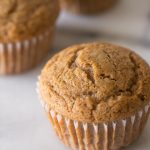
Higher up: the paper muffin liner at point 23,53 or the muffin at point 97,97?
the paper muffin liner at point 23,53

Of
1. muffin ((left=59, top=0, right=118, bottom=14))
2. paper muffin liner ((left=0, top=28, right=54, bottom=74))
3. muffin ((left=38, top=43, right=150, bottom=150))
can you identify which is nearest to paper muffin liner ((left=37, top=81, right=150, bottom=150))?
muffin ((left=38, top=43, right=150, bottom=150))

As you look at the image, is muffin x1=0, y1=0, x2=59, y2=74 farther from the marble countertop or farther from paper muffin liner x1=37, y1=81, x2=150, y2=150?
paper muffin liner x1=37, y1=81, x2=150, y2=150

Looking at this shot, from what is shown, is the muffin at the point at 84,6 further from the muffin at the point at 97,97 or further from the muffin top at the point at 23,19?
the muffin at the point at 97,97

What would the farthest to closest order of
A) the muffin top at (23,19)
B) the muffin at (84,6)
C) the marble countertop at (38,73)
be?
the muffin at (84,6) → the muffin top at (23,19) → the marble countertop at (38,73)

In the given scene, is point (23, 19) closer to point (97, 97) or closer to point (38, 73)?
point (38, 73)

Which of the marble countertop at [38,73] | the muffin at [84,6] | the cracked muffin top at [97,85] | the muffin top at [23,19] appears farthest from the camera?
the muffin at [84,6]

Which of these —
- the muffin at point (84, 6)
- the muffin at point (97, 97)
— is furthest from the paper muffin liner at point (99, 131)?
the muffin at point (84, 6)
